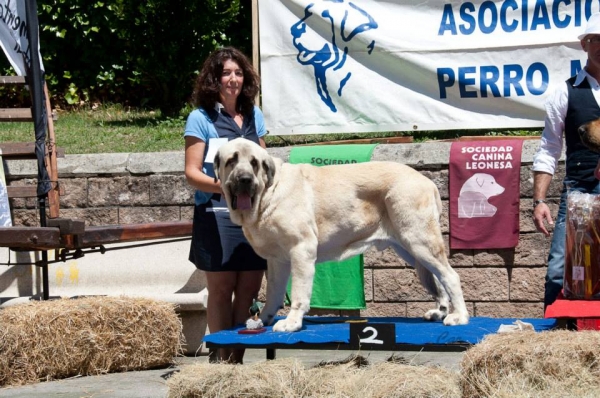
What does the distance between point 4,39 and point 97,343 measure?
10.9 feet

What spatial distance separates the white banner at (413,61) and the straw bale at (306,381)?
13.2ft

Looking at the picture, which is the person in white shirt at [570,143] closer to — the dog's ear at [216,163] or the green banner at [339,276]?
the dog's ear at [216,163]

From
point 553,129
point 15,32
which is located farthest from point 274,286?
point 15,32

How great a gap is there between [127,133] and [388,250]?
3.96 meters

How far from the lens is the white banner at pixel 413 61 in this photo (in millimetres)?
7840

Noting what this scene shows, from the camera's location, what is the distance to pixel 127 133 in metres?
10.2

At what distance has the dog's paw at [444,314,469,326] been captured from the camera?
16.8ft

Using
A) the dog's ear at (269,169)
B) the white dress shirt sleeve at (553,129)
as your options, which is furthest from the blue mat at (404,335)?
the white dress shirt sleeve at (553,129)

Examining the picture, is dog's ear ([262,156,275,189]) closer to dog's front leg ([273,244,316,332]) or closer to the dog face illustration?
dog's front leg ([273,244,316,332])

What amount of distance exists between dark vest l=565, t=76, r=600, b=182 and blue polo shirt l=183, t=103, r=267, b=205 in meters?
1.90

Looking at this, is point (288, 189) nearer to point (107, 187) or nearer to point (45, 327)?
point (45, 327)

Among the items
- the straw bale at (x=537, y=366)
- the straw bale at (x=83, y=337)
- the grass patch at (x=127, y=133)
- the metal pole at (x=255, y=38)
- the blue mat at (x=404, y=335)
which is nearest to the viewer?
the straw bale at (x=537, y=366)

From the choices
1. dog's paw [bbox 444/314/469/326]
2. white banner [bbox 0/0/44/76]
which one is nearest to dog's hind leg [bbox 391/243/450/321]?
dog's paw [bbox 444/314/469/326]

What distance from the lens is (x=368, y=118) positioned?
27.0 ft
